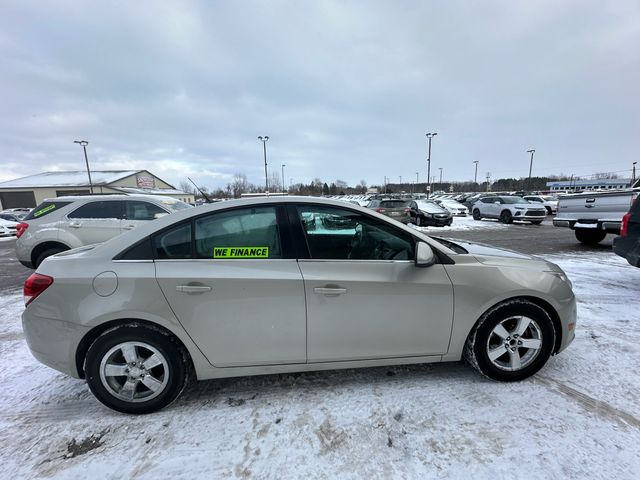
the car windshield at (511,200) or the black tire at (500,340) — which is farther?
the car windshield at (511,200)

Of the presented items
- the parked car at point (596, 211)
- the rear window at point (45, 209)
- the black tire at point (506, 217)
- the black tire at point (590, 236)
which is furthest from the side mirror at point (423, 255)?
the black tire at point (506, 217)

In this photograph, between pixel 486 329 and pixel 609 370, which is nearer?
pixel 486 329

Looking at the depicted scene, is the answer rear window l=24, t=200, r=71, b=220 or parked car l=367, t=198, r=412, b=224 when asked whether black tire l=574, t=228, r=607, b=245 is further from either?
rear window l=24, t=200, r=71, b=220

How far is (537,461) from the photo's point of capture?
1978mm

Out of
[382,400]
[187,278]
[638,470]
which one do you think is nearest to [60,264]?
[187,278]

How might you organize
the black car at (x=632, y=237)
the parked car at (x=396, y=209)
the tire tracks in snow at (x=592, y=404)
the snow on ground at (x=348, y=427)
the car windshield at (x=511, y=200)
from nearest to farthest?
the snow on ground at (x=348, y=427) → the tire tracks in snow at (x=592, y=404) → the black car at (x=632, y=237) → the parked car at (x=396, y=209) → the car windshield at (x=511, y=200)

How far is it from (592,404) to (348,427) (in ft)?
6.42

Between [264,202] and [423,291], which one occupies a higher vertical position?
[264,202]

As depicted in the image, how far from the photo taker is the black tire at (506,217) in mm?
17961

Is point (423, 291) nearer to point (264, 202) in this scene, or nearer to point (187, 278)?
point (264, 202)

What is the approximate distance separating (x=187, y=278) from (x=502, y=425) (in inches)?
100

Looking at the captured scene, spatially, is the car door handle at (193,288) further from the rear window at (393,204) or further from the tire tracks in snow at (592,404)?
the rear window at (393,204)

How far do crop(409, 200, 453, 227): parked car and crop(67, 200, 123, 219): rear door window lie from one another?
1365cm

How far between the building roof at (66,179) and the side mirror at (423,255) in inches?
2140
